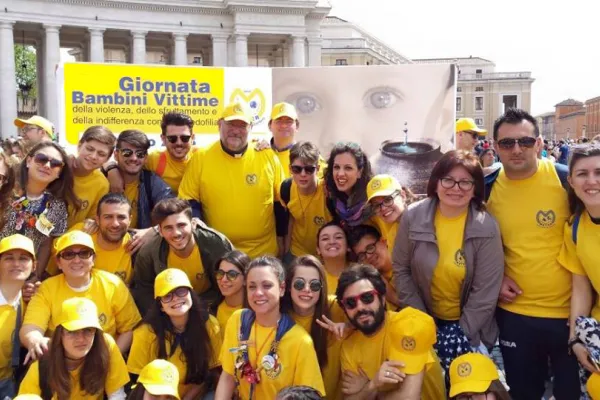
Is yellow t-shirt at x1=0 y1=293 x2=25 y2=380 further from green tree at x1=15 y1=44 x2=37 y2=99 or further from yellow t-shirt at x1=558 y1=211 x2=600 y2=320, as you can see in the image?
green tree at x1=15 y1=44 x2=37 y2=99

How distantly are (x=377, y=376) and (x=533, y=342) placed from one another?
1.29 m

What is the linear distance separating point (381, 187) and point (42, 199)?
3063 millimetres

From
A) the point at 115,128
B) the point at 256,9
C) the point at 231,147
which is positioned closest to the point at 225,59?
the point at 256,9

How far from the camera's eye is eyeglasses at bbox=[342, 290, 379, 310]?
411cm

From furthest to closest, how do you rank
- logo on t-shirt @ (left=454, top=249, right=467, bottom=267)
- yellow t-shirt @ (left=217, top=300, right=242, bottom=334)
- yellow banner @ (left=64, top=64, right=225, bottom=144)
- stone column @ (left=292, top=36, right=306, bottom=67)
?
stone column @ (left=292, top=36, right=306, bottom=67) → yellow banner @ (left=64, top=64, right=225, bottom=144) → yellow t-shirt @ (left=217, top=300, right=242, bottom=334) → logo on t-shirt @ (left=454, top=249, right=467, bottom=267)

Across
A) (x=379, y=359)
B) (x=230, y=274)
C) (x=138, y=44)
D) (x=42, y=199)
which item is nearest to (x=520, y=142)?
(x=379, y=359)

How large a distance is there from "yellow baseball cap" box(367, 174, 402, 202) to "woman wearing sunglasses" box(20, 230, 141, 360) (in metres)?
2.24

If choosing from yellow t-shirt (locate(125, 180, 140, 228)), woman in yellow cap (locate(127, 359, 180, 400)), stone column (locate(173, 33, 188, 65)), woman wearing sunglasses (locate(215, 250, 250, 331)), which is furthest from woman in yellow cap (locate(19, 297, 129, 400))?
stone column (locate(173, 33, 188, 65))

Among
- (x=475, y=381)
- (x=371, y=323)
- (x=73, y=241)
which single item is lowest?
(x=475, y=381)

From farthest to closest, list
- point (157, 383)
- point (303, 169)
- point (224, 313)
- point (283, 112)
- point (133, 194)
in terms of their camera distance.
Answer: point (283, 112) → point (133, 194) → point (303, 169) → point (224, 313) → point (157, 383)

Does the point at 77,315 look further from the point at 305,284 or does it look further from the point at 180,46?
the point at 180,46

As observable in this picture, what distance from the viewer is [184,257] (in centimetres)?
509

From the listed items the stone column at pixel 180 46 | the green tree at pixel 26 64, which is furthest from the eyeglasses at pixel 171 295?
the green tree at pixel 26 64

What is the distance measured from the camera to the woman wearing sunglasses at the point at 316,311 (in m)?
4.31
